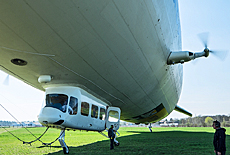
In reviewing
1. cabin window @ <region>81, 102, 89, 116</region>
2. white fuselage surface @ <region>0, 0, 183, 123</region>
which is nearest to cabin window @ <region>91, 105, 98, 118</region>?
cabin window @ <region>81, 102, 89, 116</region>

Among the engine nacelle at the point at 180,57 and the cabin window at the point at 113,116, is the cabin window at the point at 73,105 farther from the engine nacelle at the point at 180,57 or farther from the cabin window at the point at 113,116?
the engine nacelle at the point at 180,57

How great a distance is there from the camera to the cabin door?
8397 mm

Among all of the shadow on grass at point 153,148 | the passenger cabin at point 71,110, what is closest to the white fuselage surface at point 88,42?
the passenger cabin at point 71,110

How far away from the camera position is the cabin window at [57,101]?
616 centimetres

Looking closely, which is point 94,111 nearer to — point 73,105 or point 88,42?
point 73,105

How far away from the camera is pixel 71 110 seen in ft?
20.7

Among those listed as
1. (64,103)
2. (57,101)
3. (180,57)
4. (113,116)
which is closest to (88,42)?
(64,103)

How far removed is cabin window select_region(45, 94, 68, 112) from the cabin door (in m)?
2.58

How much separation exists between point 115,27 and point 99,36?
0.50 meters

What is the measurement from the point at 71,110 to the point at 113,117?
2962mm

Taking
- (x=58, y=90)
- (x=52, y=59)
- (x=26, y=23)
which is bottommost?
(x=58, y=90)

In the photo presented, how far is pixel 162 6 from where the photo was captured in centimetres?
680

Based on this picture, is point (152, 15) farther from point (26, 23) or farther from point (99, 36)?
point (26, 23)

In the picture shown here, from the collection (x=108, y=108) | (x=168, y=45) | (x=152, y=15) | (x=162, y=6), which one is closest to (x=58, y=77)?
(x=108, y=108)
